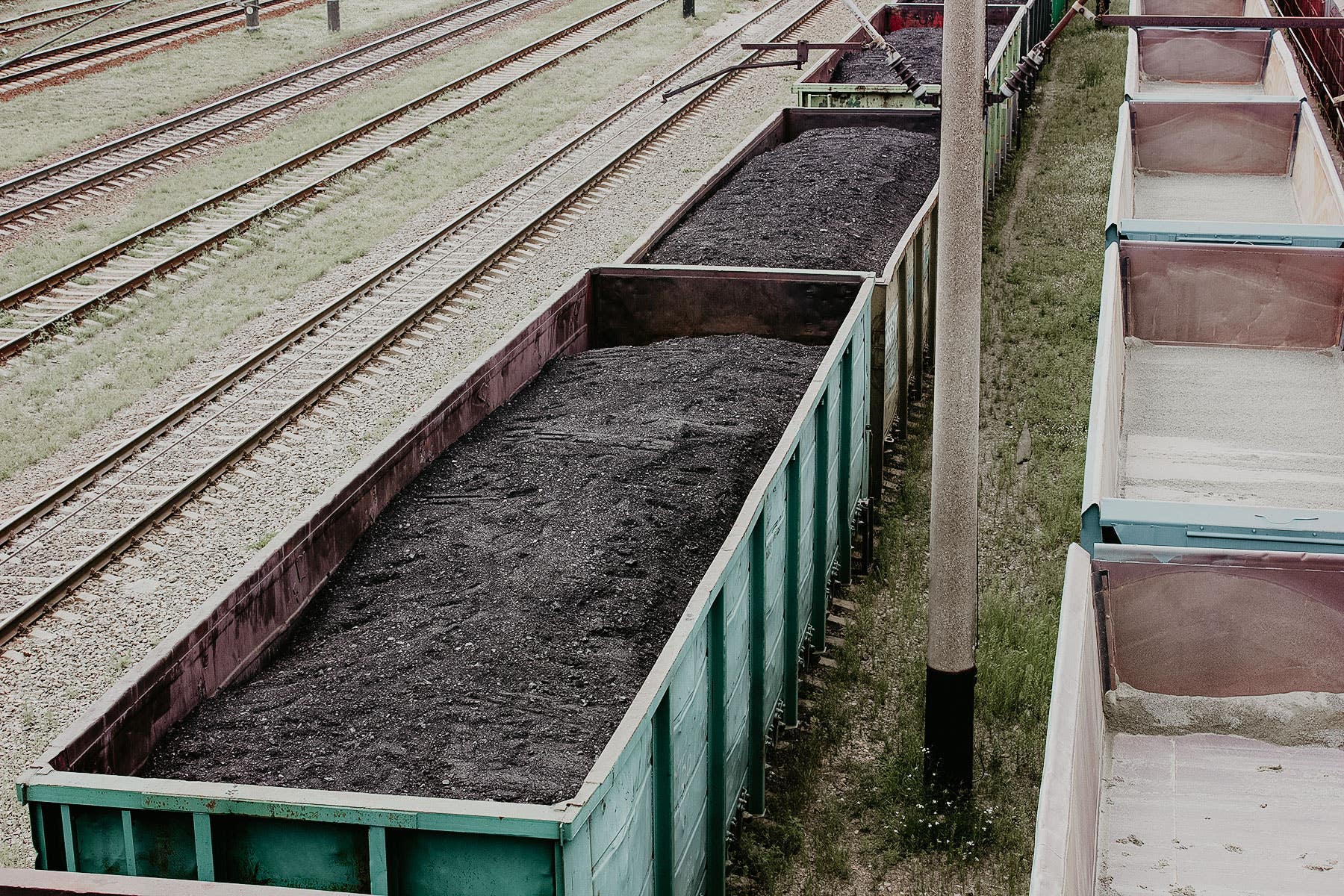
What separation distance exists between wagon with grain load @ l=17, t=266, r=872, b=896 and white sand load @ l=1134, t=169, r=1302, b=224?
522 cm

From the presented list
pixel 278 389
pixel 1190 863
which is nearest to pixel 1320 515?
pixel 1190 863

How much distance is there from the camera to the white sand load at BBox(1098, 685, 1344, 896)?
4922 mm

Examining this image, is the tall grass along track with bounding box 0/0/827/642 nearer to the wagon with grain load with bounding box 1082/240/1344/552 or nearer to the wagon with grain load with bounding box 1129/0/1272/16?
the wagon with grain load with bounding box 1082/240/1344/552

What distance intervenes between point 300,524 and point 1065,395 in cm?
782

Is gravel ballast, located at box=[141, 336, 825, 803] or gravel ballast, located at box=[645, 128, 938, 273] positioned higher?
gravel ballast, located at box=[645, 128, 938, 273]

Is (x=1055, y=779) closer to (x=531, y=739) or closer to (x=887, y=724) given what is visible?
(x=531, y=739)

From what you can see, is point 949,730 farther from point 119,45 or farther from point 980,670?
point 119,45

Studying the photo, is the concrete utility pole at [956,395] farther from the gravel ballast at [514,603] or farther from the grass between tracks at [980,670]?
the gravel ballast at [514,603]

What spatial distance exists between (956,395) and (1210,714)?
5.95ft

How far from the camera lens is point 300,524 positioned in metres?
6.41

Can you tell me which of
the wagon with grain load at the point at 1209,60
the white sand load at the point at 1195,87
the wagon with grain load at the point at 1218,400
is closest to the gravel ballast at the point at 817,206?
the wagon with grain load at the point at 1218,400

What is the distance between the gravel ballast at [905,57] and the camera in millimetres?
19266

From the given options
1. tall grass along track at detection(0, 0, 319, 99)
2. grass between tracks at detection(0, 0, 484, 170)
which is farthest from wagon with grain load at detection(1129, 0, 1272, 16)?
tall grass along track at detection(0, 0, 319, 99)

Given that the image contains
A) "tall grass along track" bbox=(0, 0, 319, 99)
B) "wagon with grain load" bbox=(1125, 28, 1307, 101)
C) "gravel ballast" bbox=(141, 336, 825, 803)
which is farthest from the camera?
"tall grass along track" bbox=(0, 0, 319, 99)
